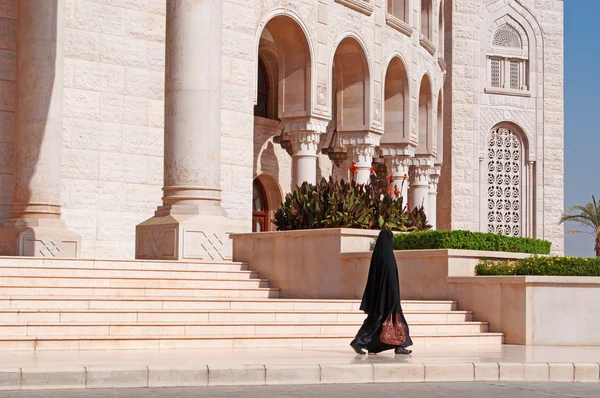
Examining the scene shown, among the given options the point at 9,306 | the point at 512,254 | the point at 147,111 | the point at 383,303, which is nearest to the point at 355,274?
the point at 512,254

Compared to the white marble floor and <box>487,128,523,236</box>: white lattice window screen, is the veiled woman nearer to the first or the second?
the white marble floor

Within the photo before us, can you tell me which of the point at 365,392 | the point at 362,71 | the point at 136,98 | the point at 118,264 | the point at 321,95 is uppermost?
the point at 362,71

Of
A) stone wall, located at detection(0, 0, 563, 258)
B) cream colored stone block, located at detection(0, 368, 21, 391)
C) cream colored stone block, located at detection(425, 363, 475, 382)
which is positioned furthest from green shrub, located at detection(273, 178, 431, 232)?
cream colored stone block, located at detection(0, 368, 21, 391)

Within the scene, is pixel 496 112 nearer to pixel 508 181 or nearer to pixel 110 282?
pixel 508 181

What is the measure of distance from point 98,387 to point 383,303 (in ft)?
13.6

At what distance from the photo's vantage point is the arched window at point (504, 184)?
4053cm

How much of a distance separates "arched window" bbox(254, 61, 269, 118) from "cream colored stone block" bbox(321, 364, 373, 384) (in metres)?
21.5

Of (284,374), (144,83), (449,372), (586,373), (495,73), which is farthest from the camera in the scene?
(495,73)

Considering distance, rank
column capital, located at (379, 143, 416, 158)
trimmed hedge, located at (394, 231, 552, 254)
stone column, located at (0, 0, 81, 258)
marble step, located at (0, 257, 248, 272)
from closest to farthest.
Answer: marble step, located at (0, 257, 248, 272), trimmed hedge, located at (394, 231, 552, 254), stone column, located at (0, 0, 81, 258), column capital, located at (379, 143, 416, 158)

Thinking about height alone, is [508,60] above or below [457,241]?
above

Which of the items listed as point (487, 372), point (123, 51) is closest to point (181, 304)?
point (487, 372)

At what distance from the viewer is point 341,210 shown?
61.0 ft

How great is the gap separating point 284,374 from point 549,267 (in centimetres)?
682

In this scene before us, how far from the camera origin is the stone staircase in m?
12.8
